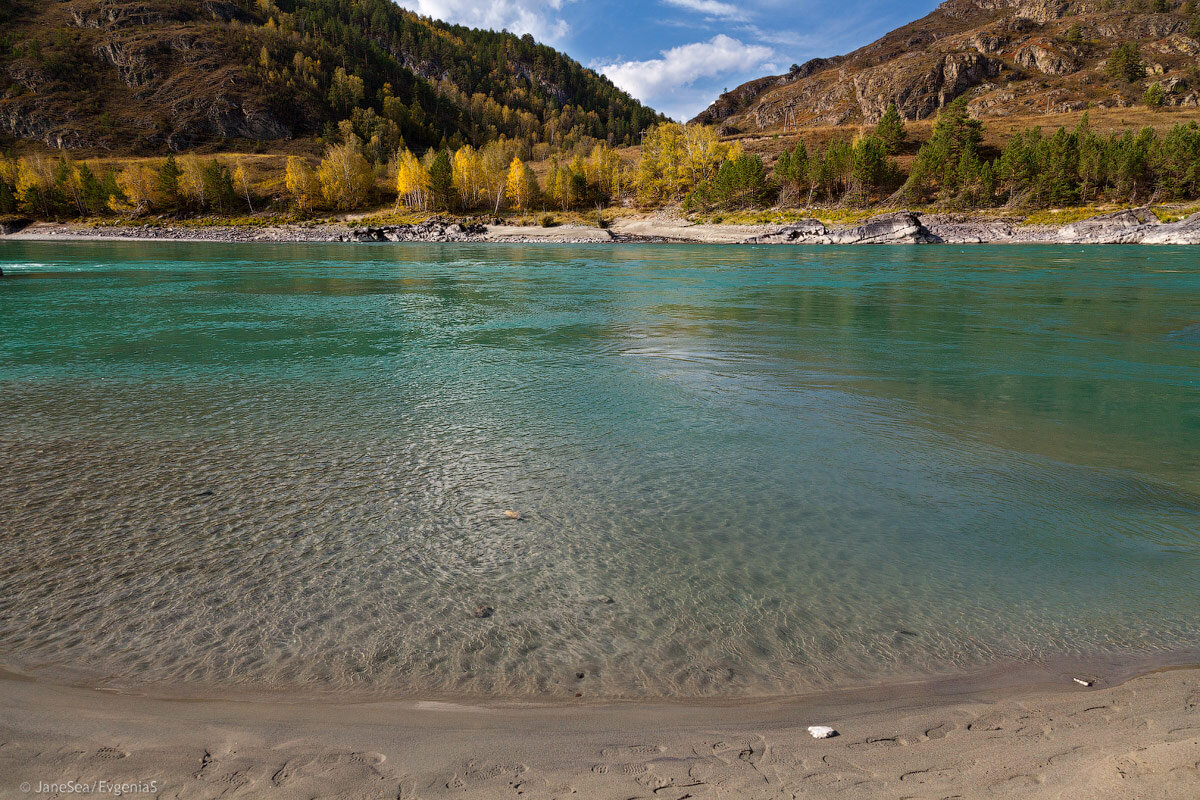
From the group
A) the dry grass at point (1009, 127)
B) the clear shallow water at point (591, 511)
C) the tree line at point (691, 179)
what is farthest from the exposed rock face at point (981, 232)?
the clear shallow water at point (591, 511)

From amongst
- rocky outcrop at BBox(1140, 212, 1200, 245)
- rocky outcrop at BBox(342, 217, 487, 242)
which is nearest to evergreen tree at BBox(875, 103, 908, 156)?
rocky outcrop at BBox(1140, 212, 1200, 245)

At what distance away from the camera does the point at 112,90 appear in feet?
477

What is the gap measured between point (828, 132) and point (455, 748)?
155 meters

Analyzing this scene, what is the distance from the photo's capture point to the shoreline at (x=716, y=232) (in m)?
61.3

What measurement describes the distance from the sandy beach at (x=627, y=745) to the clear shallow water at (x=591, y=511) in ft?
0.77

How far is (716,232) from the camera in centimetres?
7619

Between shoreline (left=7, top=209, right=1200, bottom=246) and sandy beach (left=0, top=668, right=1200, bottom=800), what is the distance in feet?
236

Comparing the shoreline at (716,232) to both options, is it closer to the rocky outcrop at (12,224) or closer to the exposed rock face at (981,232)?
the exposed rock face at (981,232)

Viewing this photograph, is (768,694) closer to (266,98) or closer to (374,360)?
(374,360)

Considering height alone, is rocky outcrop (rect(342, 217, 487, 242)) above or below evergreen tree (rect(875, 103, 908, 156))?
below

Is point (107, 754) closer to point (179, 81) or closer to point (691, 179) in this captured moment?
point (691, 179)

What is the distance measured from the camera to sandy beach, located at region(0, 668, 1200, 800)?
2.59m

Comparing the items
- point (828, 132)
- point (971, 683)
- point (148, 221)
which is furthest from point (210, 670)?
point (828, 132)

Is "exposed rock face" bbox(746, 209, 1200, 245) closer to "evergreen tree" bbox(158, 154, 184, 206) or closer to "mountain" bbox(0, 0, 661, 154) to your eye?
"evergreen tree" bbox(158, 154, 184, 206)
